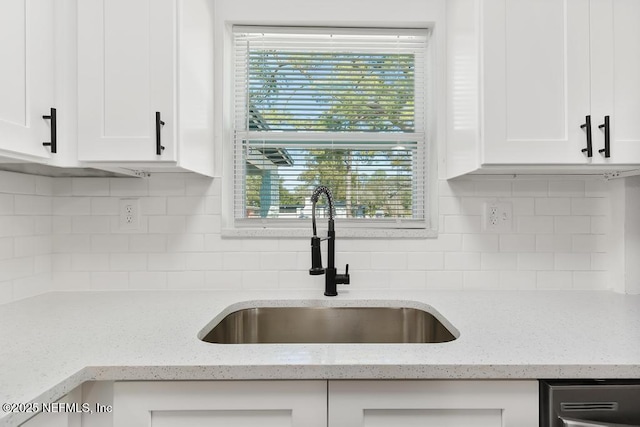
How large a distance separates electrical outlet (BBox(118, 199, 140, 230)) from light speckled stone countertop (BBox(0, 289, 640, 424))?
1.40 ft

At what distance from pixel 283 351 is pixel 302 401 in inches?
4.8

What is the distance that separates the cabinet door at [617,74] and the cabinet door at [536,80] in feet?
0.14

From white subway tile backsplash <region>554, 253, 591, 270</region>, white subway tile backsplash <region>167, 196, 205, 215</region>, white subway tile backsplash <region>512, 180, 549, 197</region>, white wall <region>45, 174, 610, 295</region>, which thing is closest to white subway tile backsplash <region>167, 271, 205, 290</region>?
white wall <region>45, 174, 610, 295</region>

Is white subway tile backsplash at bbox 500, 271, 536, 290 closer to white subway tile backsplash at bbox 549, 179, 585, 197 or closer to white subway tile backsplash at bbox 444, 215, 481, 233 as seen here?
white subway tile backsplash at bbox 444, 215, 481, 233

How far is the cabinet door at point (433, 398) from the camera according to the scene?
86cm

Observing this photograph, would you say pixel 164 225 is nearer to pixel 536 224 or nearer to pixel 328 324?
pixel 328 324

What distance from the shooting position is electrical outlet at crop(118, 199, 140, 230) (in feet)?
5.27

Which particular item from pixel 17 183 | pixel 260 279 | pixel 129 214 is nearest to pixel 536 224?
pixel 260 279

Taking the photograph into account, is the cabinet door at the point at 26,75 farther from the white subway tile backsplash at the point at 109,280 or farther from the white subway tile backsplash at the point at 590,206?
the white subway tile backsplash at the point at 590,206

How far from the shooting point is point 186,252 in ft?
5.29

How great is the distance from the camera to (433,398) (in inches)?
33.9

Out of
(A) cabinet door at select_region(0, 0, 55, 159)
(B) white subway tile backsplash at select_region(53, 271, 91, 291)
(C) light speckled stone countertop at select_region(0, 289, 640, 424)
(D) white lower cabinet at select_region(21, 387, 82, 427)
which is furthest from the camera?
(B) white subway tile backsplash at select_region(53, 271, 91, 291)

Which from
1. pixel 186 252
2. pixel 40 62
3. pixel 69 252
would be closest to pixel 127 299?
pixel 186 252

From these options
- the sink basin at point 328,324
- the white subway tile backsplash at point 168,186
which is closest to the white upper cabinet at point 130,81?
the white subway tile backsplash at point 168,186
